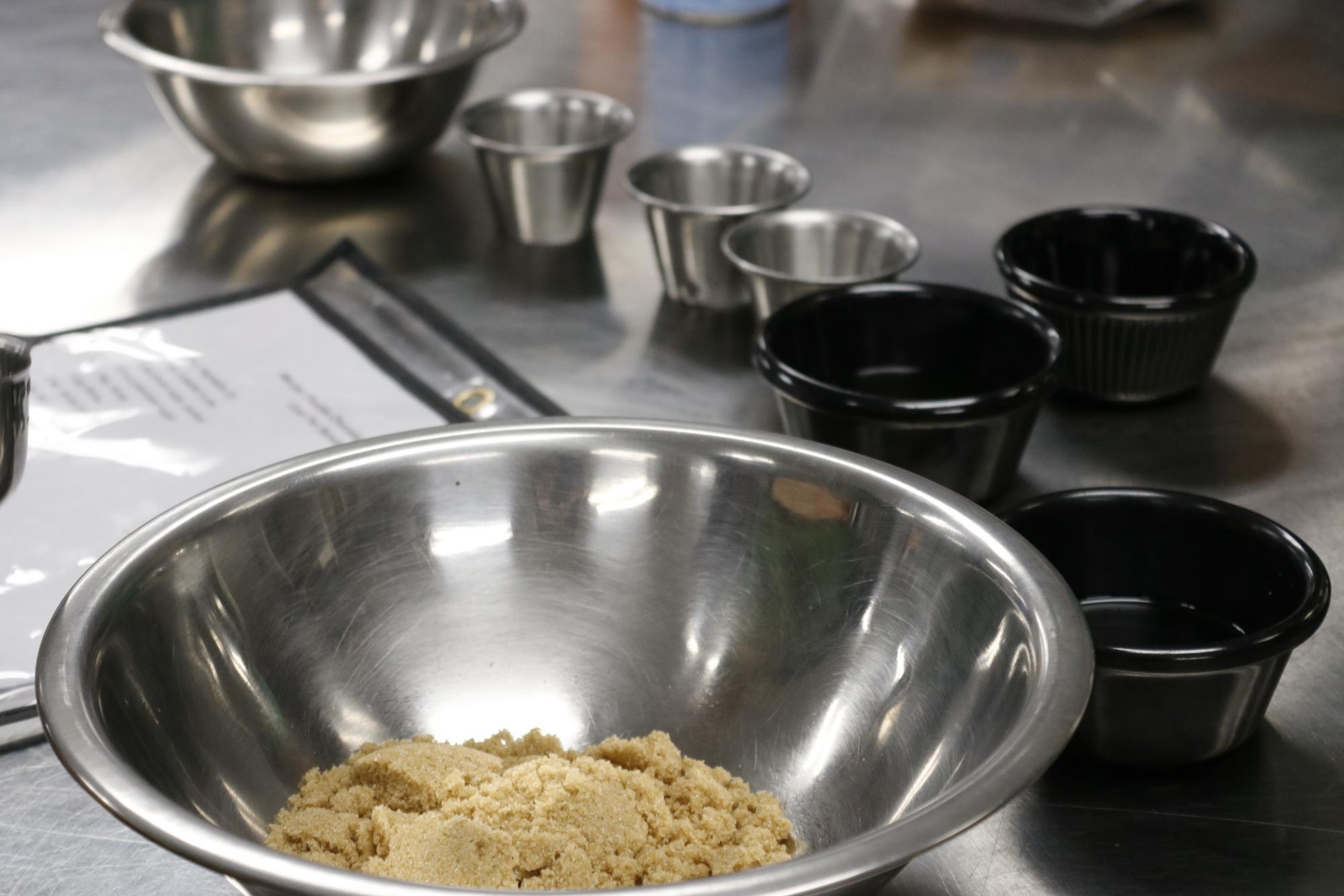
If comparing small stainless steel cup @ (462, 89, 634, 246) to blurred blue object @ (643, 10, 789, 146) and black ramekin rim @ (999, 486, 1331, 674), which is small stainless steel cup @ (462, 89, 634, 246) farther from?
black ramekin rim @ (999, 486, 1331, 674)

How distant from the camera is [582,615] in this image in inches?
27.0

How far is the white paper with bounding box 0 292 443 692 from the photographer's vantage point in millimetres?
825

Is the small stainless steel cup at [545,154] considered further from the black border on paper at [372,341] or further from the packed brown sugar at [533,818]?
the packed brown sugar at [533,818]

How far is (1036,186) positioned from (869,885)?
1.03 meters

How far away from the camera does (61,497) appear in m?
0.87

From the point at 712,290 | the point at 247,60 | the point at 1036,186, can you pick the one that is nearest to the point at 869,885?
the point at 712,290

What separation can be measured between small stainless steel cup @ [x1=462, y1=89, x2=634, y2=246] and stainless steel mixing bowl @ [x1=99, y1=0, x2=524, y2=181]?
5 centimetres

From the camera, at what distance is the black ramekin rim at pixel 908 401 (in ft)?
2.67

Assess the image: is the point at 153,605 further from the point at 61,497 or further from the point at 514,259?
the point at 514,259

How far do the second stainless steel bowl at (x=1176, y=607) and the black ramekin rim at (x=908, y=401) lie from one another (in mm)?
94

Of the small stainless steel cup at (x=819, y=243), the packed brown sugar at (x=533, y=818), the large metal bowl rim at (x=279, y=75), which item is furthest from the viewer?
the large metal bowl rim at (x=279, y=75)

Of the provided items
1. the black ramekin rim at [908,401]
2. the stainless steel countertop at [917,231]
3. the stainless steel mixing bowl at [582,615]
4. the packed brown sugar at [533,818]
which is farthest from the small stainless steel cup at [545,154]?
the packed brown sugar at [533,818]

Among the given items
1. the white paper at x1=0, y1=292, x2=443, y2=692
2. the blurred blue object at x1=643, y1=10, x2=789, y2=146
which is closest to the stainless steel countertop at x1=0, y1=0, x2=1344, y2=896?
the blurred blue object at x1=643, y1=10, x2=789, y2=146

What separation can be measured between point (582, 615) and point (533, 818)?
0.42 feet
